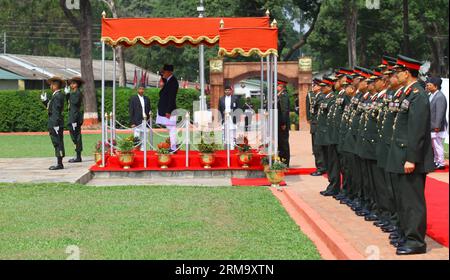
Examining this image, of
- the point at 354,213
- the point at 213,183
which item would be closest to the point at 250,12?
the point at 213,183

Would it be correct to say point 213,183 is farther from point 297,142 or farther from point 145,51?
point 145,51

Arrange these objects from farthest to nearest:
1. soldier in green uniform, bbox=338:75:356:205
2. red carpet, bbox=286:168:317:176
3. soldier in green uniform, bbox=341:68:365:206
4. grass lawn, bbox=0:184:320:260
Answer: red carpet, bbox=286:168:317:176, soldier in green uniform, bbox=338:75:356:205, soldier in green uniform, bbox=341:68:365:206, grass lawn, bbox=0:184:320:260

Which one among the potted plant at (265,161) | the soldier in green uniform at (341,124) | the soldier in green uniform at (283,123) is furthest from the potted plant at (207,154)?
the soldier in green uniform at (341,124)

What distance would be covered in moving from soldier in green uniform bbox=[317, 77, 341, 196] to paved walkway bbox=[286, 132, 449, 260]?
1.00ft

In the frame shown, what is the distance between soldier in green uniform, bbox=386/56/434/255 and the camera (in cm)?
851

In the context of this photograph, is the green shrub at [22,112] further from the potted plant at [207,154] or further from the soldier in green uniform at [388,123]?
the soldier in green uniform at [388,123]

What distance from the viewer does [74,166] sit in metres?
18.8

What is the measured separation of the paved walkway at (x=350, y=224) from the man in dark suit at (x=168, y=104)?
316cm

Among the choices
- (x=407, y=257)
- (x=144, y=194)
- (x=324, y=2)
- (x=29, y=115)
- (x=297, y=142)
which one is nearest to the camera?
(x=407, y=257)

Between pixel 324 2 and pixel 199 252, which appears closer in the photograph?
pixel 199 252

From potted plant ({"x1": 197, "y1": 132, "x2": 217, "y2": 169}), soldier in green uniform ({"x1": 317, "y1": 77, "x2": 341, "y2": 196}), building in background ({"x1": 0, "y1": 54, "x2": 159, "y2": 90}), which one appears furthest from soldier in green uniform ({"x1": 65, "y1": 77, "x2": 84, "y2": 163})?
building in background ({"x1": 0, "y1": 54, "x2": 159, "y2": 90})

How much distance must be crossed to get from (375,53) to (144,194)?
55.4 metres

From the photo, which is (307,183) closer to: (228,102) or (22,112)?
(228,102)

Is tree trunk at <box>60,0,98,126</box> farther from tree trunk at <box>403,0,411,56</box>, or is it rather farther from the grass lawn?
the grass lawn
